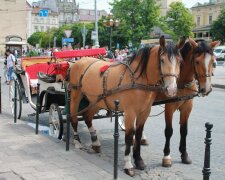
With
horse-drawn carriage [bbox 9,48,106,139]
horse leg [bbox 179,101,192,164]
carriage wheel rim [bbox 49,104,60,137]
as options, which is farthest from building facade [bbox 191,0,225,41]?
horse leg [bbox 179,101,192,164]

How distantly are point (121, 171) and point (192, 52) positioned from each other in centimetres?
198

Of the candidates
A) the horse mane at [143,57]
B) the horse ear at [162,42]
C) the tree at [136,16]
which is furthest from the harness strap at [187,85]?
the tree at [136,16]

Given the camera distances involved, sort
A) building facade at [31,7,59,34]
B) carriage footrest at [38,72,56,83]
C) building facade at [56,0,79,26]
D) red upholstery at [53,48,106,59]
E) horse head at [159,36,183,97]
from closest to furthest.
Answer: horse head at [159,36,183,97], carriage footrest at [38,72,56,83], red upholstery at [53,48,106,59], building facade at [31,7,59,34], building facade at [56,0,79,26]

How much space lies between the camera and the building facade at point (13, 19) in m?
94.5

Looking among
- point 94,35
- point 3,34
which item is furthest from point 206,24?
point 94,35

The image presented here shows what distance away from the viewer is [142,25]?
56125 millimetres

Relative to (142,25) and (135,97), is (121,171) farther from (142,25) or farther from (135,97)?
(142,25)

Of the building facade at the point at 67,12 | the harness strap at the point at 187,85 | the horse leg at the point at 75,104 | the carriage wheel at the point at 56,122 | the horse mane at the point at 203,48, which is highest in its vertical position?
A: the building facade at the point at 67,12

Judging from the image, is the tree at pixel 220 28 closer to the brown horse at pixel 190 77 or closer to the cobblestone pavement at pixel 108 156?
the cobblestone pavement at pixel 108 156

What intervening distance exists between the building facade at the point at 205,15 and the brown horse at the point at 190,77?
9260 cm

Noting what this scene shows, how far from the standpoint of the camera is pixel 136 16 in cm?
5556

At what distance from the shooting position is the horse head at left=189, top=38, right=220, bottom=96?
234 inches

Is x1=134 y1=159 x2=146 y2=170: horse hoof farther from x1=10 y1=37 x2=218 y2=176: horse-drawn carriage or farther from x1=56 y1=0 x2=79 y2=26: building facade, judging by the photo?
x1=56 y1=0 x2=79 y2=26: building facade

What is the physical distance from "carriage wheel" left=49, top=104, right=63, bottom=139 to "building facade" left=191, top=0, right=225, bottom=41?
9125 cm
